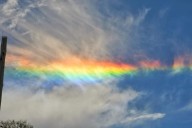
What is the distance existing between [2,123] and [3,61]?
18451mm

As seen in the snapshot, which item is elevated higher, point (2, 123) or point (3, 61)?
point (2, 123)

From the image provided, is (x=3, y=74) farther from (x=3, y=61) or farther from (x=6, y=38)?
(x=6, y=38)

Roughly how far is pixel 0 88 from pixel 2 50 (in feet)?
6.25

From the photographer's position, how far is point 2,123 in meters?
36.4

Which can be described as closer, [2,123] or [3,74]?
[3,74]

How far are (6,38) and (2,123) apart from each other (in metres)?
18.9

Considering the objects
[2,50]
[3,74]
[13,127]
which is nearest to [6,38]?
[2,50]

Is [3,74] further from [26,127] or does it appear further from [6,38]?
[26,127]

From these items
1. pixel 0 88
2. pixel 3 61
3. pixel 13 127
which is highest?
pixel 13 127

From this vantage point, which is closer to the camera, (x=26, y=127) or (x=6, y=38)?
(x=6, y=38)

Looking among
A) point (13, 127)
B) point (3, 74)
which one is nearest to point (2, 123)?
point (13, 127)

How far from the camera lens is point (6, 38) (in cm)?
1936

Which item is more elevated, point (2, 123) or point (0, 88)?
point (2, 123)

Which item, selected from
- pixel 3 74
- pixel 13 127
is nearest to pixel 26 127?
pixel 13 127
